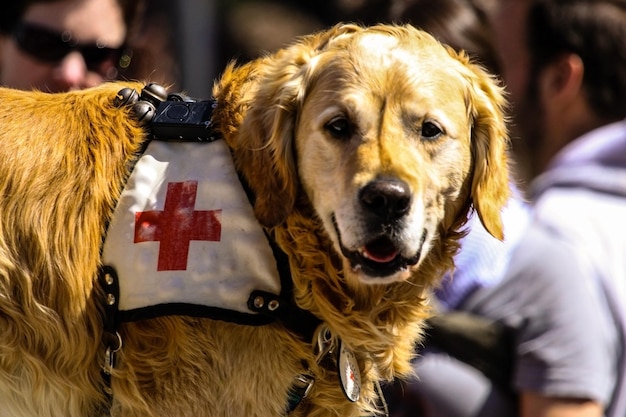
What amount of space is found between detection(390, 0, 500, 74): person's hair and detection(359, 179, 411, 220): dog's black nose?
5.75ft

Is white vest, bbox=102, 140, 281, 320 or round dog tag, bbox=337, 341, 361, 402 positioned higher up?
white vest, bbox=102, 140, 281, 320

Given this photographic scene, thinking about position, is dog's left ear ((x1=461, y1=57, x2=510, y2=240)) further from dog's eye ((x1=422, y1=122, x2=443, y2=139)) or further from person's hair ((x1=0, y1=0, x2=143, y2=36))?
person's hair ((x1=0, y1=0, x2=143, y2=36))

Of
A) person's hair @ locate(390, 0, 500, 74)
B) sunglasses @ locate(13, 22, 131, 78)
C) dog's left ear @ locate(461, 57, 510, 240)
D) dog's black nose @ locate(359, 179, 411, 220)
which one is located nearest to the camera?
dog's black nose @ locate(359, 179, 411, 220)

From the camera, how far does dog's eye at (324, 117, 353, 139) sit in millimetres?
2824

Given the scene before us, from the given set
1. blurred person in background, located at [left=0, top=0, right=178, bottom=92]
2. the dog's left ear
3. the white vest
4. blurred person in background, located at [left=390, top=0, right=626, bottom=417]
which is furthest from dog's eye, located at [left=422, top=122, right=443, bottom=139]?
blurred person in background, located at [left=0, top=0, right=178, bottom=92]

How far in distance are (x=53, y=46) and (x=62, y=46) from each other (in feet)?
0.13

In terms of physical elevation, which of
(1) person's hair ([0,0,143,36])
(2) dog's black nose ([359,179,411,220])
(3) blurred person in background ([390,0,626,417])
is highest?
(1) person's hair ([0,0,143,36])

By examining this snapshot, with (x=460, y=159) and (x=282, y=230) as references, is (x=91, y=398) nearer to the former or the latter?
(x=282, y=230)

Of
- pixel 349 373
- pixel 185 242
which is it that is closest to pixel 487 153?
pixel 349 373

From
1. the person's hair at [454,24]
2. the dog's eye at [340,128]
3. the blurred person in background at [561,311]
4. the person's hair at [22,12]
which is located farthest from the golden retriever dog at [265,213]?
the person's hair at [22,12]

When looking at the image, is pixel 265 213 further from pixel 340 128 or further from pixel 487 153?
pixel 487 153

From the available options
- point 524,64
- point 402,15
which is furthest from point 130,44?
point 524,64

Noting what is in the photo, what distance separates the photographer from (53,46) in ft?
14.8

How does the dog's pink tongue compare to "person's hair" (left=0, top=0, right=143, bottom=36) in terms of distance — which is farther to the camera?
"person's hair" (left=0, top=0, right=143, bottom=36)
